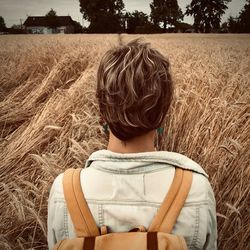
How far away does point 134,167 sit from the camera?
2.77 ft

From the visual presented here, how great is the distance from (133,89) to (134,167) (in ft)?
0.67

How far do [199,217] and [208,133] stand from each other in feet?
3.93

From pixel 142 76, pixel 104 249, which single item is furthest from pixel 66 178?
pixel 142 76

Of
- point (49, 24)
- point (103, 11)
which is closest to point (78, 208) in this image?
point (103, 11)

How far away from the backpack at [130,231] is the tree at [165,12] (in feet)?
69.7

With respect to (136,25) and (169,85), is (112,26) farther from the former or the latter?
(169,85)

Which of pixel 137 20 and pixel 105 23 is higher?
pixel 137 20

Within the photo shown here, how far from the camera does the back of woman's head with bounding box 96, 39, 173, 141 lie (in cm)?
88

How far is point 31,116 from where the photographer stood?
9.51 feet

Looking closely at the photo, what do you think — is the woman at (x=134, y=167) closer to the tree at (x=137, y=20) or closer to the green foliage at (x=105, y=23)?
the green foliage at (x=105, y=23)

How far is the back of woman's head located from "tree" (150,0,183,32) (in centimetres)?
2106

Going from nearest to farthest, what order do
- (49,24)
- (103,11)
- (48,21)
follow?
1. (103,11)
2. (49,24)
3. (48,21)

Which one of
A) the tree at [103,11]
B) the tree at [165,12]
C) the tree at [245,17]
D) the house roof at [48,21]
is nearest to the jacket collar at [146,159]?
the tree at [245,17]

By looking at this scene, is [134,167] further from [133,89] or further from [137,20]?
[137,20]
